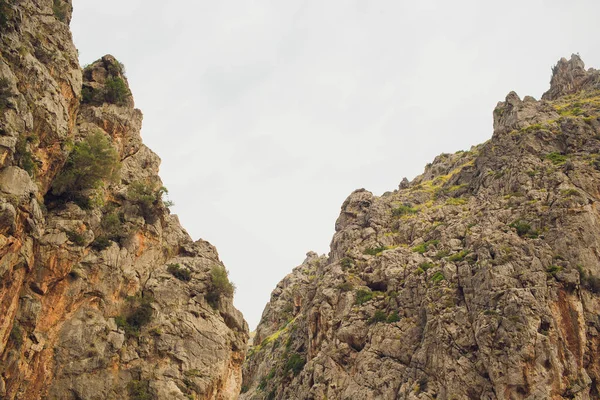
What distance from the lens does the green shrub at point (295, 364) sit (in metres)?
76.2

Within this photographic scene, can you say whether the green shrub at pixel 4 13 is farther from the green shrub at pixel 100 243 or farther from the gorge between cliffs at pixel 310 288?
the green shrub at pixel 100 243

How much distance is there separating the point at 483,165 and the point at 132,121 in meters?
62.5

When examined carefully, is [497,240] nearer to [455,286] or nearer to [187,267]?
[455,286]

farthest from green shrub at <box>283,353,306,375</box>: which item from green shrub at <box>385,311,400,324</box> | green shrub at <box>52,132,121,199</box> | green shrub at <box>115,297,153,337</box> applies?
green shrub at <box>52,132,121,199</box>

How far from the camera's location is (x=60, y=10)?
45531mm

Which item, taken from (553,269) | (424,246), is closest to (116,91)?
(424,246)

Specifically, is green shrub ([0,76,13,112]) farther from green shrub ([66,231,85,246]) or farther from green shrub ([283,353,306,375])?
green shrub ([283,353,306,375])

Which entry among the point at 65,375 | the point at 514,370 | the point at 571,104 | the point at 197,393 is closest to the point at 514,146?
the point at 571,104

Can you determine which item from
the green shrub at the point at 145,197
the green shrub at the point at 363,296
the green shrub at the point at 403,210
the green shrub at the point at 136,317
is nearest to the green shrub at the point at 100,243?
the green shrub at the point at 136,317

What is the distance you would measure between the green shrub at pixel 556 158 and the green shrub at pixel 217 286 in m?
55.5

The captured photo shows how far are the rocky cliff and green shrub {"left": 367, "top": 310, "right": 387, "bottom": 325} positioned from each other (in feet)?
85.5

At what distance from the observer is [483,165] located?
87.6m

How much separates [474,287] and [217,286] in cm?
3251

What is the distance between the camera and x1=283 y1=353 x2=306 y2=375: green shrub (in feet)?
250
